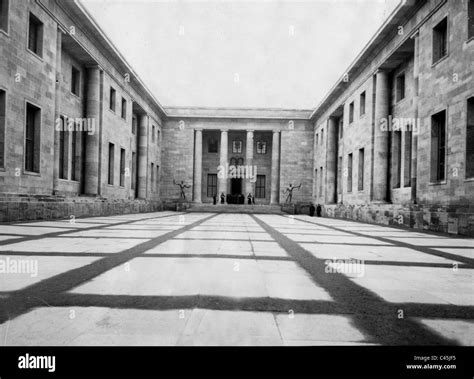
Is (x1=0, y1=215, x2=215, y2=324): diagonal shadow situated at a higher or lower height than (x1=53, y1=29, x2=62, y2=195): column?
lower

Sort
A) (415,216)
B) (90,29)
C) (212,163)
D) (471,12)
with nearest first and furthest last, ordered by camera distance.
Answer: (471,12) → (415,216) → (90,29) → (212,163)

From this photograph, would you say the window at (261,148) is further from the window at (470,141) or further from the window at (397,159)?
the window at (470,141)

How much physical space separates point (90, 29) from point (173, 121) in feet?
64.7

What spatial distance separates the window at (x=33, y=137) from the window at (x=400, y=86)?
658 inches

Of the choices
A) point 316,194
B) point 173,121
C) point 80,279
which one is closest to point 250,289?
point 80,279

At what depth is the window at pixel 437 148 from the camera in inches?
545

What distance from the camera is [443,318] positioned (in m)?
2.62

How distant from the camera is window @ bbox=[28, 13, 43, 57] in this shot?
14.5 meters

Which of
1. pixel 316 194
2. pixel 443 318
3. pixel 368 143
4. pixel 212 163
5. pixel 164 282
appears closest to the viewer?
pixel 443 318

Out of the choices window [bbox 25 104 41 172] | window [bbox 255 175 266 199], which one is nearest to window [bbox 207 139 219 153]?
window [bbox 255 175 266 199]

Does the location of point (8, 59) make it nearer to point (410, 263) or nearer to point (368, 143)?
point (410, 263)

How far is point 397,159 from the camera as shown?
19188 millimetres

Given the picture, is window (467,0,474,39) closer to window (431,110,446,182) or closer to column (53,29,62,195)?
window (431,110,446,182)

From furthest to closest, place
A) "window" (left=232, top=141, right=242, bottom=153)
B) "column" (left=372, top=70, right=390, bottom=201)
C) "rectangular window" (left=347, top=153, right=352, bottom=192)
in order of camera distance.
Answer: "window" (left=232, top=141, right=242, bottom=153) < "rectangular window" (left=347, top=153, right=352, bottom=192) < "column" (left=372, top=70, right=390, bottom=201)
